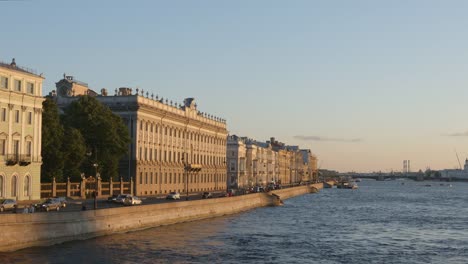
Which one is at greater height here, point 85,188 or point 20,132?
point 20,132

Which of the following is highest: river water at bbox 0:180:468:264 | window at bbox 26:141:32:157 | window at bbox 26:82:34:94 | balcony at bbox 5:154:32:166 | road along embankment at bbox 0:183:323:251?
window at bbox 26:82:34:94

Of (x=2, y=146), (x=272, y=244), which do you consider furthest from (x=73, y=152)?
(x=272, y=244)

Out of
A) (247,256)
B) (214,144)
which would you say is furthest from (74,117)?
(214,144)

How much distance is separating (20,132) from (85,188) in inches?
695

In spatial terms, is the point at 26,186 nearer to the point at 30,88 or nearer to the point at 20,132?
the point at 20,132

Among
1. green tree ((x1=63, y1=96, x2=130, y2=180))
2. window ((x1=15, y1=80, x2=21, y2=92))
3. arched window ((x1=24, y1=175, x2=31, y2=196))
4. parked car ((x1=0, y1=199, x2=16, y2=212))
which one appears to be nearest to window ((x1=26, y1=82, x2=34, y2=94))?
window ((x1=15, y1=80, x2=21, y2=92))

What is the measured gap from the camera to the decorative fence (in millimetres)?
79562

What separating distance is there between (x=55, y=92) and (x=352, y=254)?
219ft

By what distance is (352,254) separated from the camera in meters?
56.8

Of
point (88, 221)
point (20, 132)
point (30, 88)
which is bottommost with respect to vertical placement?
point (88, 221)

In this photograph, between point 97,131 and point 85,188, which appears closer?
point 85,188

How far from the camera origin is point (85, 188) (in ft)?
292

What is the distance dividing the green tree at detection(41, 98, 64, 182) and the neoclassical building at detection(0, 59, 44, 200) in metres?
5.63

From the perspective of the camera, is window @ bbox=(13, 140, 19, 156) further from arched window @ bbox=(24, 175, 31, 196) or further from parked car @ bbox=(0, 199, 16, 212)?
parked car @ bbox=(0, 199, 16, 212)
